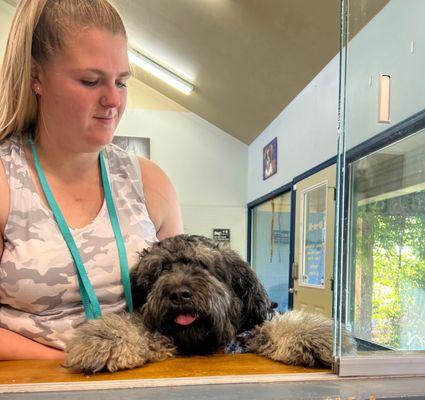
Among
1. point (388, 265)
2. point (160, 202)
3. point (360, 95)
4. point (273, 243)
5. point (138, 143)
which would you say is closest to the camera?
point (360, 95)

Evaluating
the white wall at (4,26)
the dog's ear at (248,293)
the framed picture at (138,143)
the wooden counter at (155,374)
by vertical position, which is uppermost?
the framed picture at (138,143)

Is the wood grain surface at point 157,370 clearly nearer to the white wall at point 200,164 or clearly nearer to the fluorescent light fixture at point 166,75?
the fluorescent light fixture at point 166,75

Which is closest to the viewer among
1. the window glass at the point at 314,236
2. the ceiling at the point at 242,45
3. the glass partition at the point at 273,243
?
the ceiling at the point at 242,45

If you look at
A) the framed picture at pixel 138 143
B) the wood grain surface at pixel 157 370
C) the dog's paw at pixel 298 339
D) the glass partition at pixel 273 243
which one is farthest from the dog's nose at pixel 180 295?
the framed picture at pixel 138 143

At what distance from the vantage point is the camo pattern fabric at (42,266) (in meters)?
1.22

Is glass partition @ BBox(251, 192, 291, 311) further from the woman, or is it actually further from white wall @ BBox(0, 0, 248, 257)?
the woman

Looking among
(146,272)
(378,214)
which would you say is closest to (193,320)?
(146,272)

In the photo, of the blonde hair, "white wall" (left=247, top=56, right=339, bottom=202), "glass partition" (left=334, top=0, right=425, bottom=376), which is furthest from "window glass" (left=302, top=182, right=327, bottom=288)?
the blonde hair

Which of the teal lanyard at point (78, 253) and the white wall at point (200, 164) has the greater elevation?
the white wall at point (200, 164)

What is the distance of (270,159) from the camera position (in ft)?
21.3

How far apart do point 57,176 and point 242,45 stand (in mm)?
3789

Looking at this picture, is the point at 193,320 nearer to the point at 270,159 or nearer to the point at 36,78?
the point at 36,78

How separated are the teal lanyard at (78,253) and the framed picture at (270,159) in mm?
4950

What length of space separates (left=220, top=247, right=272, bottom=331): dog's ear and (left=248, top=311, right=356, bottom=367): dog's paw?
5 centimetres
